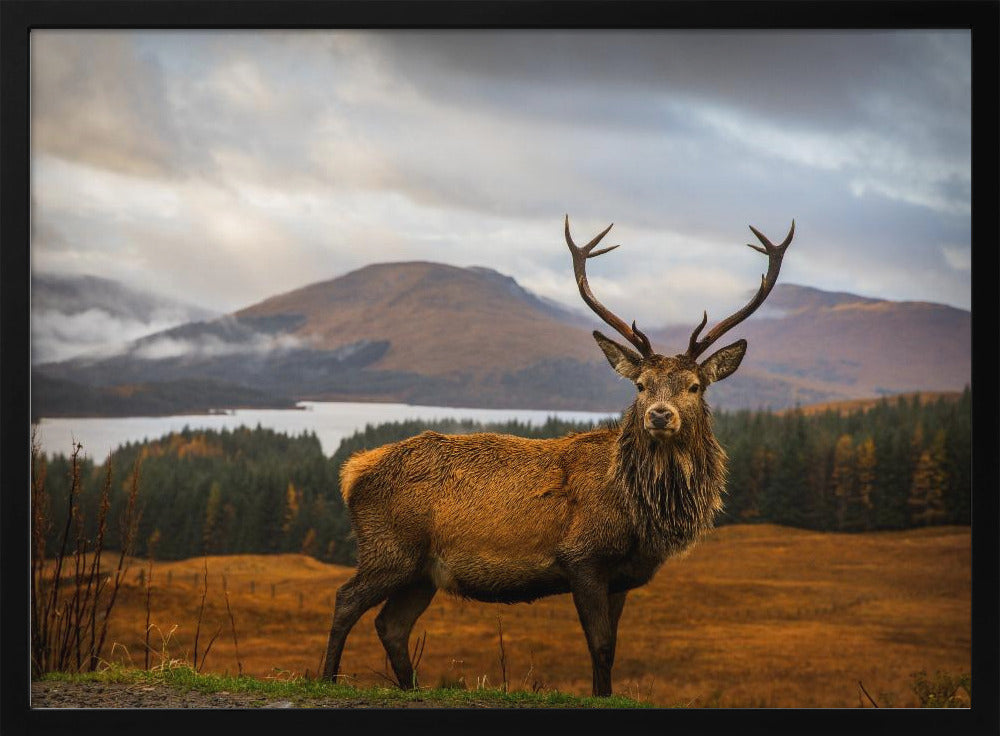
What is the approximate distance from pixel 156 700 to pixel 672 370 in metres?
4.02

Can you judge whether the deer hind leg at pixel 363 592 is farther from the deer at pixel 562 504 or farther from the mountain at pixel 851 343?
the mountain at pixel 851 343

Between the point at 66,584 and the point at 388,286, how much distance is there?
5300mm

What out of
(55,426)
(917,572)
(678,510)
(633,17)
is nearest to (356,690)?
(678,510)

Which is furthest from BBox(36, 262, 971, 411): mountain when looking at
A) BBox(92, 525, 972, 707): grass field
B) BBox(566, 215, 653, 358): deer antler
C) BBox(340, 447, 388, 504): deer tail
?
BBox(340, 447, 388, 504): deer tail

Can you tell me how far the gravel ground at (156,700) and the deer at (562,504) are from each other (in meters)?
0.79

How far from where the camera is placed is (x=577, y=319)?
570 inches

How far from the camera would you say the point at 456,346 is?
51.7ft

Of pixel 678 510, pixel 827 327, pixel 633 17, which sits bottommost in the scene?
pixel 678 510

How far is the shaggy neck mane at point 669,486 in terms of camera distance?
298 inches

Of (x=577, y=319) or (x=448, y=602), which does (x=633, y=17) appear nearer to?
(x=577, y=319)

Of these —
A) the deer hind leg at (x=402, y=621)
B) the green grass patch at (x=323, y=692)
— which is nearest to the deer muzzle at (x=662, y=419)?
the green grass patch at (x=323, y=692)

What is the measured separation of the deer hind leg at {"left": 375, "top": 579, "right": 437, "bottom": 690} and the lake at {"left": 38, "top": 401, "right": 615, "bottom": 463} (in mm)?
6225

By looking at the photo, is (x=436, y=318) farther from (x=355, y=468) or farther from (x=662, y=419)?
(x=662, y=419)

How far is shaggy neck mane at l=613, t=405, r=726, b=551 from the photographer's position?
7.58 metres
